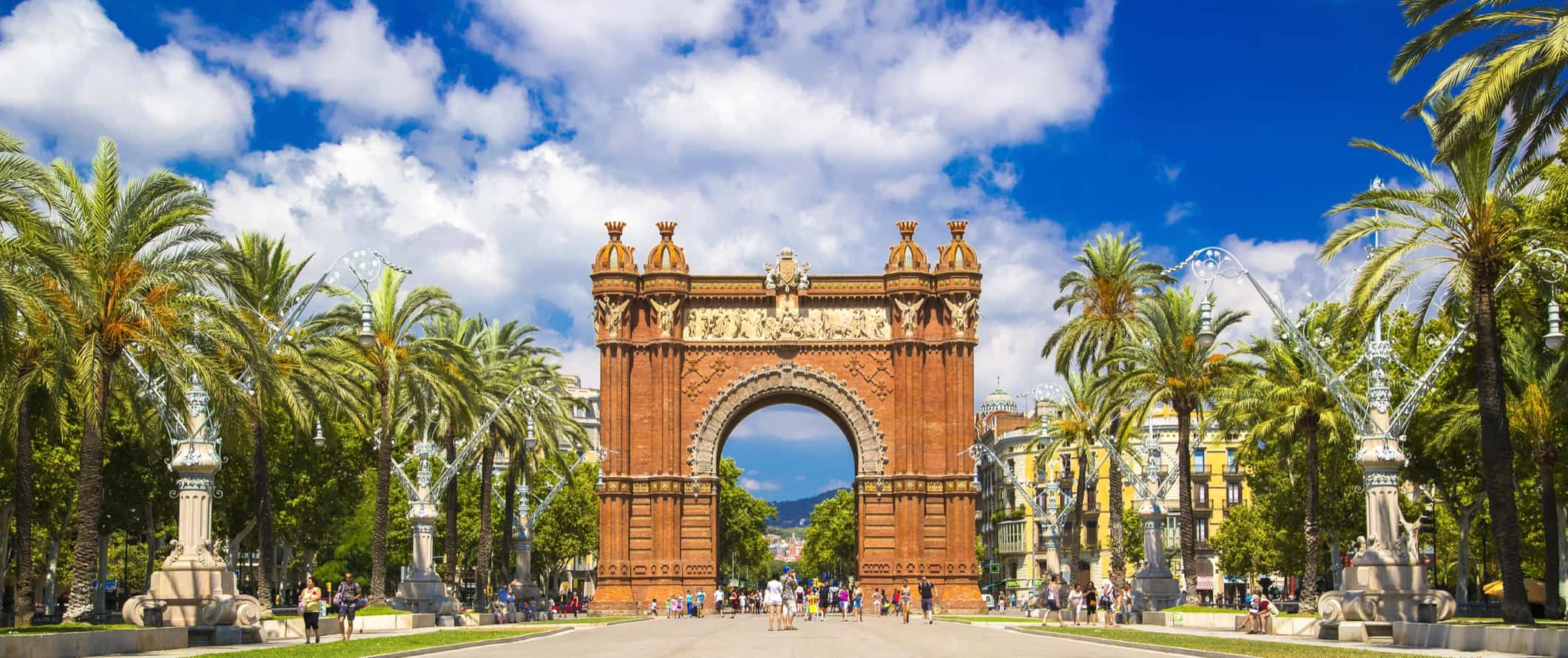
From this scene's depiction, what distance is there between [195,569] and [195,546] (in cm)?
61

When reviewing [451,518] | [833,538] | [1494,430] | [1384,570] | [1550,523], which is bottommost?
[833,538]

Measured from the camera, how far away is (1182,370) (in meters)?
43.9

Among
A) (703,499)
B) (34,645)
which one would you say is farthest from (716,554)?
(34,645)

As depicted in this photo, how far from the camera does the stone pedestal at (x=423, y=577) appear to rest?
44.2 meters

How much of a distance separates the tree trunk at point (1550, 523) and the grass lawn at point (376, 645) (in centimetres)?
2202

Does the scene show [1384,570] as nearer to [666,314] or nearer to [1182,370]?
[1182,370]

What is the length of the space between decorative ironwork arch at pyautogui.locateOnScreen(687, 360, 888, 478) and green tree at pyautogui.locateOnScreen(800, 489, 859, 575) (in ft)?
175

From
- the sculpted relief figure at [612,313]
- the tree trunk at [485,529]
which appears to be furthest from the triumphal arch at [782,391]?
the tree trunk at [485,529]

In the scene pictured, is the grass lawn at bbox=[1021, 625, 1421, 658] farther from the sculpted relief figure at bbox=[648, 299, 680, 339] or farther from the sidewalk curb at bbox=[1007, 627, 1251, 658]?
the sculpted relief figure at bbox=[648, 299, 680, 339]

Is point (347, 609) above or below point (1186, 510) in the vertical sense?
below

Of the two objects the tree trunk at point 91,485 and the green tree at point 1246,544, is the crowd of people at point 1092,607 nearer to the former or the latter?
the tree trunk at point 91,485

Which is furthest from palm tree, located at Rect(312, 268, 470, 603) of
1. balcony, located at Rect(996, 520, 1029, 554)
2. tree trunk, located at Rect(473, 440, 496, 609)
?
balcony, located at Rect(996, 520, 1029, 554)

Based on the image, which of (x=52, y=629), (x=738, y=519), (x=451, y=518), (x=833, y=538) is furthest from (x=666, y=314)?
(x=833, y=538)

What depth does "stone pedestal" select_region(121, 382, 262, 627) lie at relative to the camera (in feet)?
100
